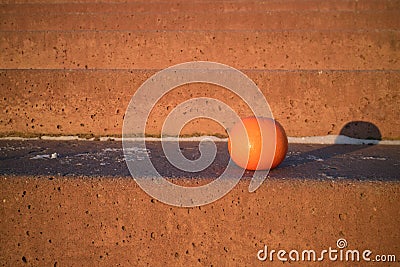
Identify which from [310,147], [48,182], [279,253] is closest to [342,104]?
[310,147]

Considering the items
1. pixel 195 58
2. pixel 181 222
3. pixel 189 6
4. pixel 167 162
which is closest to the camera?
pixel 181 222

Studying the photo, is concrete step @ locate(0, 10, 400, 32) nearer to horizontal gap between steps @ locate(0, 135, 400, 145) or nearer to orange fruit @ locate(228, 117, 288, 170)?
horizontal gap between steps @ locate(0, 135, 400, 145)

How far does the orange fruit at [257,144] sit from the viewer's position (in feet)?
3.47

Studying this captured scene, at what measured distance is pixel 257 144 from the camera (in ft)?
3.45

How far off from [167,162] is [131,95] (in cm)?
52

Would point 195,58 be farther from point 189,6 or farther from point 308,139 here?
point 189,6

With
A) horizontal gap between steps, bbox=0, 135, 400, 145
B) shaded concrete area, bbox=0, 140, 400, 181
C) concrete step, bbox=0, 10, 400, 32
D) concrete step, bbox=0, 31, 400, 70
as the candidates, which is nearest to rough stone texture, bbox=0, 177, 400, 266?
shaded concrete area, bbox=0, 140, 400, 181

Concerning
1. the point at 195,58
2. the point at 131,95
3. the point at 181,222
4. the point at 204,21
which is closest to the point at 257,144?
the point at 181,222

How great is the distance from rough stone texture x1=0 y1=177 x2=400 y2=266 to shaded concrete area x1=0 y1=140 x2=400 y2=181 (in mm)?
56

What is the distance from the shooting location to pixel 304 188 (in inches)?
39.2

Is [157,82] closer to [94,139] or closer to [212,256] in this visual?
[94,139]

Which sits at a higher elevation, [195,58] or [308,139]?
[195,58]

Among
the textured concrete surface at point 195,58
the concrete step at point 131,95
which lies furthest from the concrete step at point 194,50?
the concrete step at point 131,95

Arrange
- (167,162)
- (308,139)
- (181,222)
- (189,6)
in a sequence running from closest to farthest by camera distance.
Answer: (181,222), (167,162), (308,139), (189,6)
